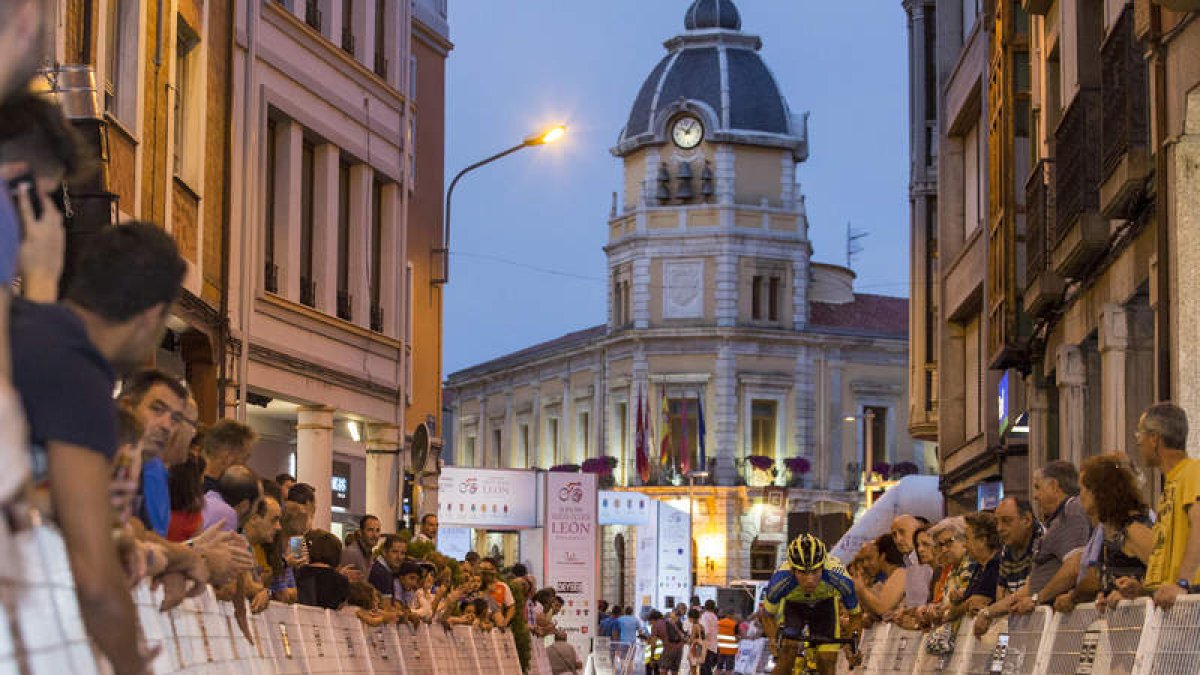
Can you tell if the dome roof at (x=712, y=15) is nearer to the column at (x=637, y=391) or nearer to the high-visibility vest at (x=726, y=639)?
the column at (x=637, y=391)

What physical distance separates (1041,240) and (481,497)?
14783 mm

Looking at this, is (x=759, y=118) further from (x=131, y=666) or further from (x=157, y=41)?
(x=131, y=666)

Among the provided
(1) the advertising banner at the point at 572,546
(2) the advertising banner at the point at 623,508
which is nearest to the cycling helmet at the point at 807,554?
(1) the advertising banner at the point at 572,546

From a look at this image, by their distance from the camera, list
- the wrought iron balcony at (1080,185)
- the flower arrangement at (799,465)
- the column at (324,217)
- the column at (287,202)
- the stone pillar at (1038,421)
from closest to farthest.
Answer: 1. the wrought iron balcony at (1080,185)
2. the column at (287,202)
3. the stone pillar at (1038,421)
4. the column at (324,217)
5. the flower arrangement at (799,465)

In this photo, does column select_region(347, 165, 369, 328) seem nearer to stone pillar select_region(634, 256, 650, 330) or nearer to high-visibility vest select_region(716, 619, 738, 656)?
high-visibility vest select_region(716, 619, 738, 656)

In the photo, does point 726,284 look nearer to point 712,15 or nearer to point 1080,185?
point 712,15

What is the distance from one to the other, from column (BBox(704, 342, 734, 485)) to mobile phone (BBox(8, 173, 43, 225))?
8928 cm

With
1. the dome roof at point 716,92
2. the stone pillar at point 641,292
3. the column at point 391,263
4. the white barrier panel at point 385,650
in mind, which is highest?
the dome roof at point 716,92

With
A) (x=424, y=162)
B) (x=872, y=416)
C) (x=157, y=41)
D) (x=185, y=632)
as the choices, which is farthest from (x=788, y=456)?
(x=185, y=632)

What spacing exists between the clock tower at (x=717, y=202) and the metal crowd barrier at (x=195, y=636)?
75240mm

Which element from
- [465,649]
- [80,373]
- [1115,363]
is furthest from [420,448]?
[80,373]

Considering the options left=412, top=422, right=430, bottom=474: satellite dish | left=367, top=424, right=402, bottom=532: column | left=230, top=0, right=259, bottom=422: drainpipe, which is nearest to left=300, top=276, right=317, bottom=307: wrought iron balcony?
left=412, top=422, right=430, bottom=474: satellite dish

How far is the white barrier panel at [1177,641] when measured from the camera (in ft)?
27.0

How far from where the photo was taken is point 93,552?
458 centimetres
